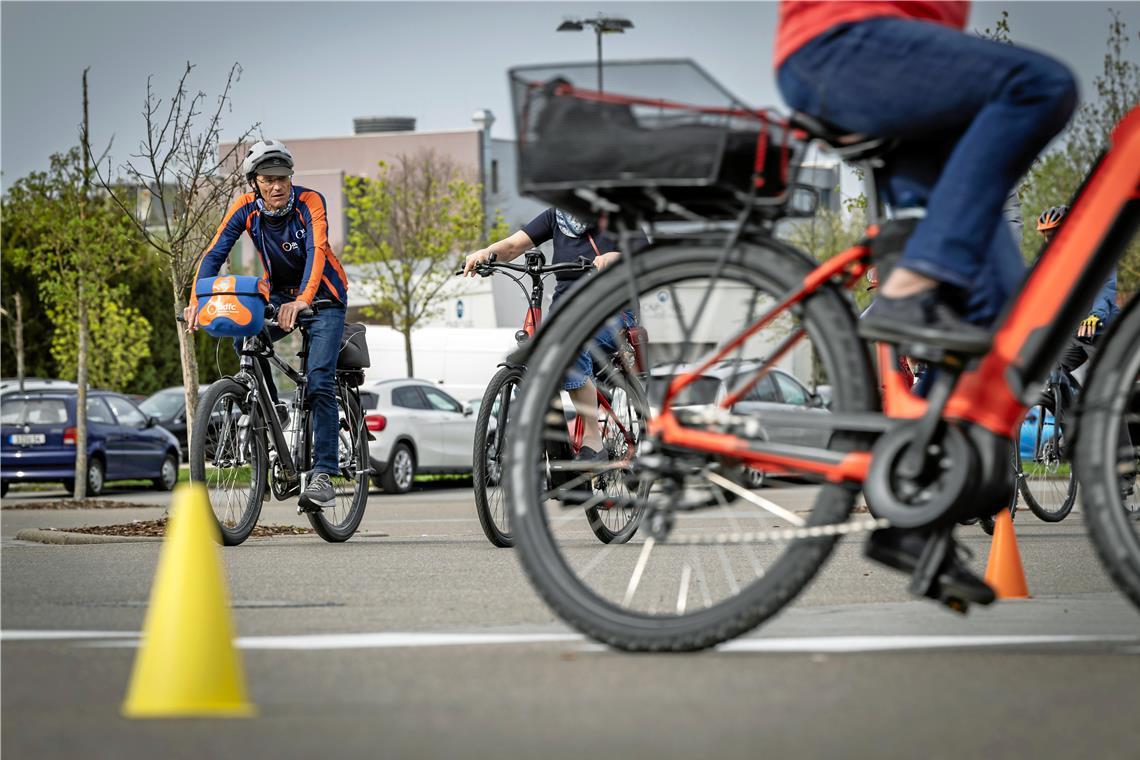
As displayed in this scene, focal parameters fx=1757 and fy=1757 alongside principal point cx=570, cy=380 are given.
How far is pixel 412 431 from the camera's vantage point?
74.8ft

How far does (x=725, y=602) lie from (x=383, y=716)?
1070 millimetres

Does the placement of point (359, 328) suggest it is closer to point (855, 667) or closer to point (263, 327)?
point (263, 327)

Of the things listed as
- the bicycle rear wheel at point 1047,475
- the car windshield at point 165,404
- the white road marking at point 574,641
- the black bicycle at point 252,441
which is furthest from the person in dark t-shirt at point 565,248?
the car windshield at point 165,404

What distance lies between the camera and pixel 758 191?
445 cm

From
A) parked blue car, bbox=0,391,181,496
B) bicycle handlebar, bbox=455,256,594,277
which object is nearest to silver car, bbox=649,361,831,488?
bicycle handlebar, bbox=455,256,594,277

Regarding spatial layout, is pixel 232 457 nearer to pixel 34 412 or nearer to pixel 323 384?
pixel 323 384

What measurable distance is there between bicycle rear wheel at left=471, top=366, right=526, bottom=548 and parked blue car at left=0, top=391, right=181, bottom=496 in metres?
15.7

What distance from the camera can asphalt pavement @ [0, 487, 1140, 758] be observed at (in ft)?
11.1

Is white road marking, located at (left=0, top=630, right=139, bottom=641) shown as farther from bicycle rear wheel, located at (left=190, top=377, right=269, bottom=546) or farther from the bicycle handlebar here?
the bicycle handlebar

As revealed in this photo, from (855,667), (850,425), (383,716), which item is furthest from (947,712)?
(383,716)

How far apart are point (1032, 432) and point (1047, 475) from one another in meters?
0.65

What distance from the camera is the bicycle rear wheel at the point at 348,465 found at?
9477mm

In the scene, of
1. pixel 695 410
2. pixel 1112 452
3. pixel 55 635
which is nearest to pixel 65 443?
pixel 55 635

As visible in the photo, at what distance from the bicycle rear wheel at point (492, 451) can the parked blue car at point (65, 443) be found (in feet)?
51.6
